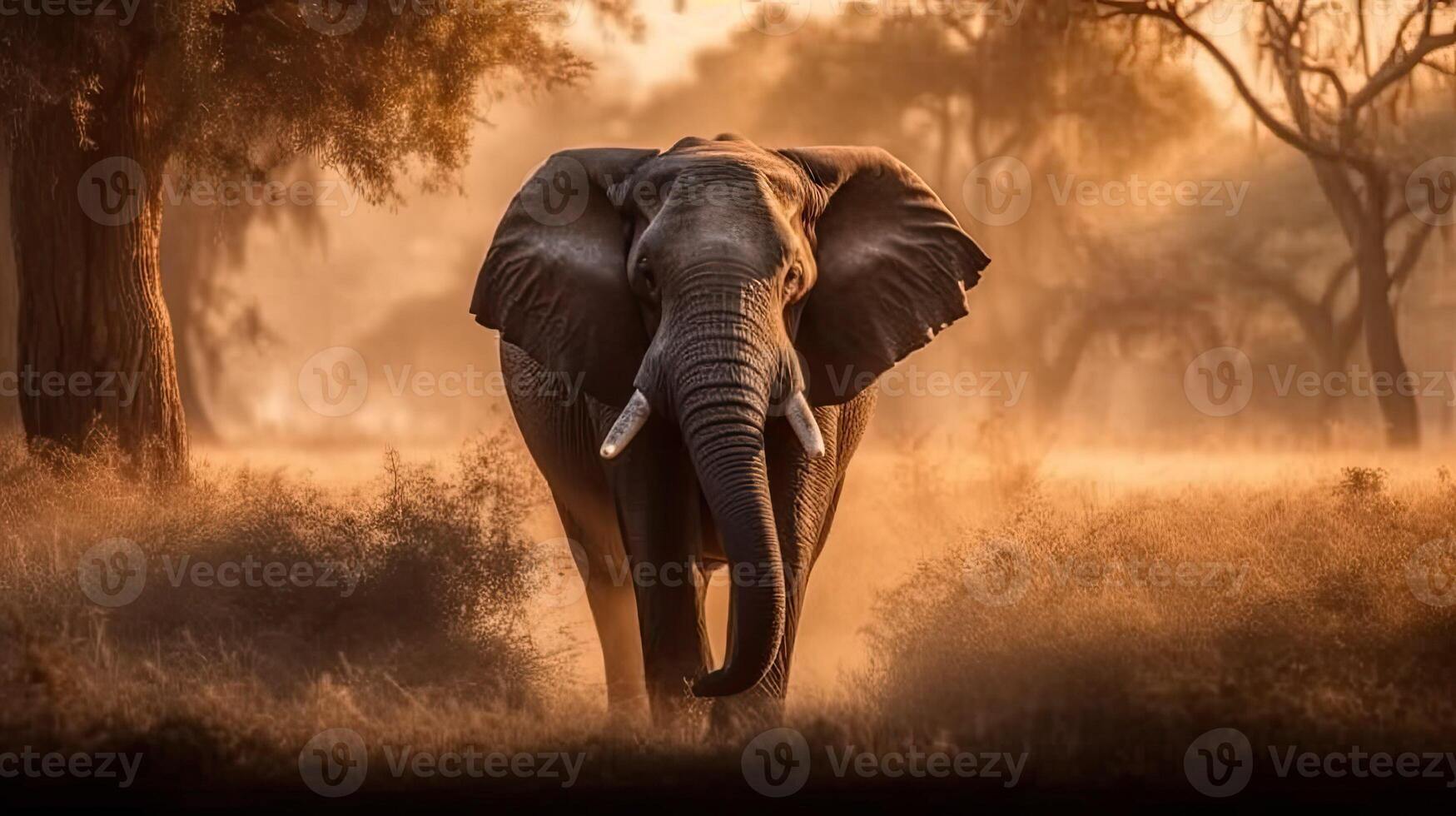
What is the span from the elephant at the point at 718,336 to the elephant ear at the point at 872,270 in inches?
0.4

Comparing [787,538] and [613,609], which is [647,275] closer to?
[787,538]

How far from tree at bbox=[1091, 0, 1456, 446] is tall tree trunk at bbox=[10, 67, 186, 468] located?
13.3 meters

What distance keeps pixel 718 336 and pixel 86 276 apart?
8404 mm

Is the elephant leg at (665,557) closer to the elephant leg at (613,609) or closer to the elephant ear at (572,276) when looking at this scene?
the elephant ear at (572,276)

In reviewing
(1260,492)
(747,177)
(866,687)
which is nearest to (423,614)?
(866,687)

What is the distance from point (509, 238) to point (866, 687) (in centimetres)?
333

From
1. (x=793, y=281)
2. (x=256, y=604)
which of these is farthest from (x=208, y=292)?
(x=793, y=281)

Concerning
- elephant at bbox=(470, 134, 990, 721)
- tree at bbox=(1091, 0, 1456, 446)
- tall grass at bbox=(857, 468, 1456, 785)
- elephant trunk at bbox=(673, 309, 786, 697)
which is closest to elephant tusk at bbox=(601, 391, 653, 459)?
elephant at bbox=(470, 134, 990, 721)

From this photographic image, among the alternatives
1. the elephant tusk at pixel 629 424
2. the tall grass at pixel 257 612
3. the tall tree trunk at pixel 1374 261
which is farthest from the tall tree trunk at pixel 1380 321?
the elephant tusk at pixel 629 424

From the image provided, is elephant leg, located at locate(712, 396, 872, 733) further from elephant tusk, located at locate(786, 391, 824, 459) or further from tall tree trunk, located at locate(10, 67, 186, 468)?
tall tree trunk, located at locate(10, 67, 186, 468)

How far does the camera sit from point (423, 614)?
45.9ft

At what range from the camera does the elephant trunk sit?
1000 centimetres

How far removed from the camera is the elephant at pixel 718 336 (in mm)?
10164

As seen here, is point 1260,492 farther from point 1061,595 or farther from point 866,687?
point 866,687
